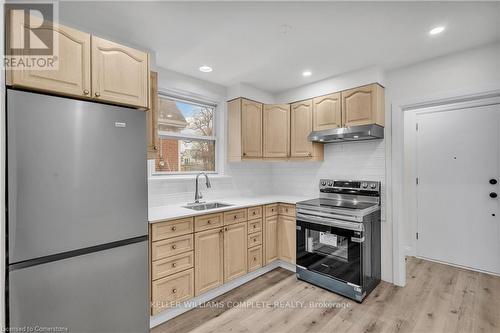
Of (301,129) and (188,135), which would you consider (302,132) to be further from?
(188,135)

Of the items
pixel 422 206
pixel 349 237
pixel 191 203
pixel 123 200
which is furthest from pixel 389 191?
pixel 123 200

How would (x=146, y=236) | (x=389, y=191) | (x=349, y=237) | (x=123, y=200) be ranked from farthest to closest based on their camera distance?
(x=389, y=191) → (x=349, y=237) → (x=146, y=236) → (x=123, y=200)

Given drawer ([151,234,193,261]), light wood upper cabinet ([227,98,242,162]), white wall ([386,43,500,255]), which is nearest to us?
drawer ([151,234,193,261])

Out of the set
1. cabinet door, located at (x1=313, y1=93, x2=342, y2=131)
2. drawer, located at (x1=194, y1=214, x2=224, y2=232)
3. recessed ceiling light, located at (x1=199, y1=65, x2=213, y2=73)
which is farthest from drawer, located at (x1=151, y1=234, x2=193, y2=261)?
cabinet door, located at (x1=313, y1=93, x2=342, y2=131)

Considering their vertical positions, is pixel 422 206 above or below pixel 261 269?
above

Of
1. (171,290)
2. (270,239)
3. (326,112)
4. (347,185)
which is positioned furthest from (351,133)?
(171,290)

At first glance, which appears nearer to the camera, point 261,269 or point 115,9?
point 115,9

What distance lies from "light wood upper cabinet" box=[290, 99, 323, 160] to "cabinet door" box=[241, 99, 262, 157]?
475mm

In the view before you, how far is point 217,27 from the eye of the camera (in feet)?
6.52

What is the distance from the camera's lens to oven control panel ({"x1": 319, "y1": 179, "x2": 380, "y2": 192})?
2873mm

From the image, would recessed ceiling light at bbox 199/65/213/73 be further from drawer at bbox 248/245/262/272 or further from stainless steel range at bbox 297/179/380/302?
drawer at bbox 248/245/262/272

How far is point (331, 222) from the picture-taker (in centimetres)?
259

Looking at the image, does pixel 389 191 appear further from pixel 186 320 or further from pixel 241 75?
pixel 186 320

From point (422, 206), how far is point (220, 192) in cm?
293
